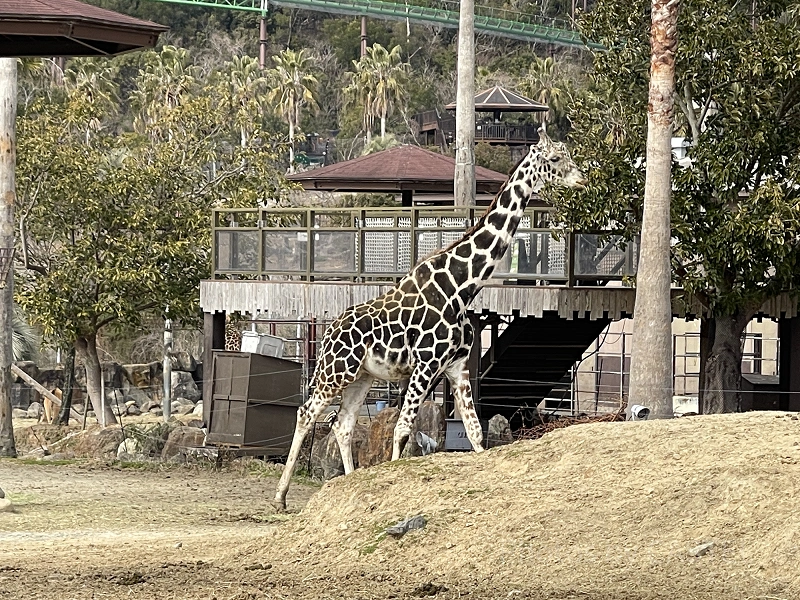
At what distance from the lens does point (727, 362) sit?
58.5 ft

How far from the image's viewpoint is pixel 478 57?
81000mm

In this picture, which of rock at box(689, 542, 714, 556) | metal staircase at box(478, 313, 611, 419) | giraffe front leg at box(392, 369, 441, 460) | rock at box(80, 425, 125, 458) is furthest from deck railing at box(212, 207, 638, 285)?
rock at box(689, 542, 714, 556)

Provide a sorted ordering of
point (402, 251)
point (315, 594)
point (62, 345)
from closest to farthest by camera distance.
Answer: point (315, 594)
point (402, 251)
point (62, 345)

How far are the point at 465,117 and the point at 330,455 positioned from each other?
7326mm

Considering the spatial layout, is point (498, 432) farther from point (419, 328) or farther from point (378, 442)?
point (419, 328)

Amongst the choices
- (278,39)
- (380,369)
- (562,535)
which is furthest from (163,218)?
(278,39)

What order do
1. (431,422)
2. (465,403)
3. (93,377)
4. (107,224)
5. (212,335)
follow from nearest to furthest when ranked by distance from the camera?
(465,403) < (431,422) < (212,335) < (107,224) < (93,377)

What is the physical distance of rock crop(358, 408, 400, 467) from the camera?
727 inches

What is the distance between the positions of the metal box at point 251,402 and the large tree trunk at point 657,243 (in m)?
6.52

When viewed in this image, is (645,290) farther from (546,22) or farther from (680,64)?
(546,22)

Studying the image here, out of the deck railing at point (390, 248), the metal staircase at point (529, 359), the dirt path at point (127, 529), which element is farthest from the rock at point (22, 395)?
the metal staircase at point (529, 359)

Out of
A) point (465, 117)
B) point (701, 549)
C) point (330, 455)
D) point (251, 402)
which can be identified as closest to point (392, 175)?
point (465, 117)

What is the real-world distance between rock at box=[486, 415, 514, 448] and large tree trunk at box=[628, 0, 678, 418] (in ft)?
10.9

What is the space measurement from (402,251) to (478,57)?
62.8 meters
